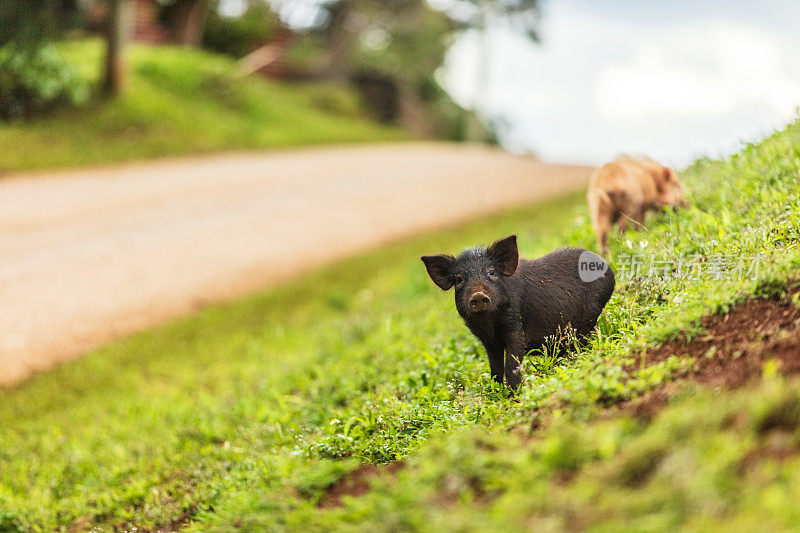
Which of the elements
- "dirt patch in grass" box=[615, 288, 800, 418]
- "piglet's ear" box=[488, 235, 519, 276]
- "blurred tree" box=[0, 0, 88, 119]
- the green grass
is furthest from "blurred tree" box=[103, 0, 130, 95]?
"dirt patch in grass" box=[615, 288, 800, 418]

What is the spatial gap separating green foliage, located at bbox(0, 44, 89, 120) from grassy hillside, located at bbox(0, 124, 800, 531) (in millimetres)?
11012

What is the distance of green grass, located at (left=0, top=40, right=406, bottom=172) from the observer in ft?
58.8

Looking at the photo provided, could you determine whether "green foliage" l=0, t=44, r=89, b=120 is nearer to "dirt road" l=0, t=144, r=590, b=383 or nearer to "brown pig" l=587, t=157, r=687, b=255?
"dirt road" l=0, t=144, r=590, b=383

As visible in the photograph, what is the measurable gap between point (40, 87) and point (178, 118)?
162 inches

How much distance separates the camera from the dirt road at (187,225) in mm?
10190

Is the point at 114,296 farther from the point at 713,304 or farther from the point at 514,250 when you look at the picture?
the point at 713,304

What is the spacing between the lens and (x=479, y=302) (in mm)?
4070

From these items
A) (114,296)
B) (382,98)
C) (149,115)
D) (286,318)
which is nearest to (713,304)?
(286,318)

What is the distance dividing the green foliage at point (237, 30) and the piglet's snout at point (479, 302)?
1259 inches

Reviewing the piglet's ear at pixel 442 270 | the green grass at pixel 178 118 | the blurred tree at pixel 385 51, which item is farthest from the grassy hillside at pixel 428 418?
the blurred tree at pixel 385 51

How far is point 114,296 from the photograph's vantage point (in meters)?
10.7

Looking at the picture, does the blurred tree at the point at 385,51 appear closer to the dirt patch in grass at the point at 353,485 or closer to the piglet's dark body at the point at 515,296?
the piglet's dark body at the point at 515,296

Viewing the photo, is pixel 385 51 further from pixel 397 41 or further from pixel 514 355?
pixel 514 355

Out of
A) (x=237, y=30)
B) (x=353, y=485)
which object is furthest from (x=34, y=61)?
(x=237, y=30)
